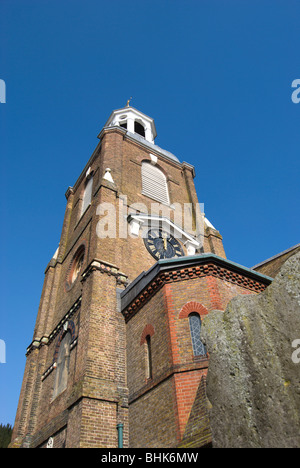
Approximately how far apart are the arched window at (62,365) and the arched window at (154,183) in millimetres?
9550

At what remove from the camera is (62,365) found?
47.5ft

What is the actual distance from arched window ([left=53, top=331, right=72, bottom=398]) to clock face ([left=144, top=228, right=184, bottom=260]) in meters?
5.51

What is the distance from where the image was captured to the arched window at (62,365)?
1376cm

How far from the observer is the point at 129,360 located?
478 inches

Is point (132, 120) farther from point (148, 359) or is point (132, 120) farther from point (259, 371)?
point (259, 371)

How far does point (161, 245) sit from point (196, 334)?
815 cm

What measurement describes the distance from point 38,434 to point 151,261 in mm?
8309

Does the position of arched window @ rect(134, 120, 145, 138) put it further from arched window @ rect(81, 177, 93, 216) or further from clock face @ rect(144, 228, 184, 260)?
clock face @ rect(144, 228, 184, 260)

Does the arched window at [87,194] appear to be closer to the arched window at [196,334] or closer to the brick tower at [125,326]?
the brick tower at [125,326]

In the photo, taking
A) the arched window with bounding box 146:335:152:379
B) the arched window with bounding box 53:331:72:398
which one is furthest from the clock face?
the arched window with bounding box 146:335:152:379

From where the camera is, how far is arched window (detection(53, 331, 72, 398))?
542 inches
